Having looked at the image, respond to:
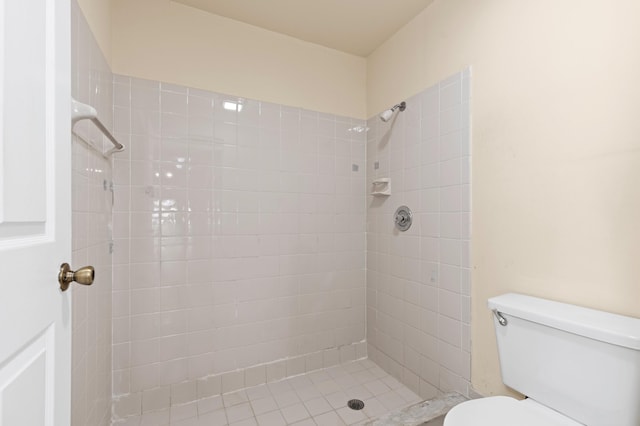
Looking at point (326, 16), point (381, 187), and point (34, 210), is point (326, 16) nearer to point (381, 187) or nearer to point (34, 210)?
point (381, 187)

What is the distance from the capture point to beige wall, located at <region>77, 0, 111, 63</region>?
1.14 metres

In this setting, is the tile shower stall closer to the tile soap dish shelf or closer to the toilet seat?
the tile soap dish shelf

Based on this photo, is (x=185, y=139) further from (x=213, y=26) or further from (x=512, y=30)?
(x=512, y=30)

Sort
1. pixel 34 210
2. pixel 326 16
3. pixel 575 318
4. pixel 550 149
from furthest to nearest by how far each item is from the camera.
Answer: pixel 326 16 → pixel 550 149 → pixel 575 318 → pixel 34 210

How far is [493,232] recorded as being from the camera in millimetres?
1313

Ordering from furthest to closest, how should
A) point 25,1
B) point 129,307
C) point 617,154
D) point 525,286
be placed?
1. point 129,307
2. point 525,286
3. point 617,154
4. point 25,1

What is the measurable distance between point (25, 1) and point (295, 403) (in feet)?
6.12

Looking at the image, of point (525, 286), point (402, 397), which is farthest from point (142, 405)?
point (525, 286)

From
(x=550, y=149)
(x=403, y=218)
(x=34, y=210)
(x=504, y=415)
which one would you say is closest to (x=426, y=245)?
(x=403, y=218)

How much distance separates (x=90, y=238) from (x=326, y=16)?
1.68 m

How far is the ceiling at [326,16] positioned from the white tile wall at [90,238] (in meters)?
0.78

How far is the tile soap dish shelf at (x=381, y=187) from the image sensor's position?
1915 millimetres

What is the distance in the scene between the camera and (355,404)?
5.36 ft

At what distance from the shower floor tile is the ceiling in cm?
221
